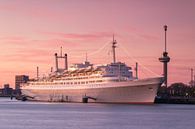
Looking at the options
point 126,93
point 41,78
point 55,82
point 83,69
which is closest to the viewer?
point 126,93

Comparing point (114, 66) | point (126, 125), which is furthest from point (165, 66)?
point (126, 125)

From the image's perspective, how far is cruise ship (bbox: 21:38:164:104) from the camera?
364 ft

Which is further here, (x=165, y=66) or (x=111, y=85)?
(x=165, y=66)

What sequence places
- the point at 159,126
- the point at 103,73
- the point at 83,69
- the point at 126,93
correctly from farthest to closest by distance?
the point at 83,69 → the point at 103,73 → the point at 126,93 → the point at 159,126

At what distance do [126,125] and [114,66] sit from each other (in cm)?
6331

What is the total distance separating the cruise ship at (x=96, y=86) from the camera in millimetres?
110938

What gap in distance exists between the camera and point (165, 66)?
169m

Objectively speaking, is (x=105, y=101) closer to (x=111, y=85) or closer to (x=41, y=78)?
(x=111, y=85)

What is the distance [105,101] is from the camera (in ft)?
384

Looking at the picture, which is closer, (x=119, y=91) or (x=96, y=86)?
(x=119, y=91)

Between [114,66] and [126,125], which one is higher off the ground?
[114,66]

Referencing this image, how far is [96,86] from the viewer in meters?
120

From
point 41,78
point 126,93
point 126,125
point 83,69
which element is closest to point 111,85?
point 126,93

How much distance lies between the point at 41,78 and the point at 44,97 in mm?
8270
